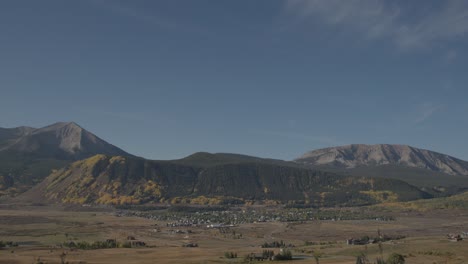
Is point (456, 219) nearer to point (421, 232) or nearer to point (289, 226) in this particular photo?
point (421, 232)

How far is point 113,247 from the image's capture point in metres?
115

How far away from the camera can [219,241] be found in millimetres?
134125

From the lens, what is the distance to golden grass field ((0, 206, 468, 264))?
94250mm

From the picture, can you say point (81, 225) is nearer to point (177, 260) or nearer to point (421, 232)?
point (177, 260)

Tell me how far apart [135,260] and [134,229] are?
3024 inches

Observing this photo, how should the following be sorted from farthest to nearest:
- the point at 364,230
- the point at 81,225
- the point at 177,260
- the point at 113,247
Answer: the point at 81,225
the point at 364,230
the point at 113,247
the point at 177,260

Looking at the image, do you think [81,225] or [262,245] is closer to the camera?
[262,245]

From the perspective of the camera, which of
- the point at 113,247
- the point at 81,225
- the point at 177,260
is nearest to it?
the point at 177,260

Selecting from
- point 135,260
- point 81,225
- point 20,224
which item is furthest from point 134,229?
point 135,260

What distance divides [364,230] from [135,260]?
91957mm

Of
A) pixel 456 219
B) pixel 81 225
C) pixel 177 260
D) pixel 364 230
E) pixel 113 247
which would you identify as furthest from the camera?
pixel 456 219

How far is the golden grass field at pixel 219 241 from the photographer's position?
309 feet

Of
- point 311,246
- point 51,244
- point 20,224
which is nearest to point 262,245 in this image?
point 311,246

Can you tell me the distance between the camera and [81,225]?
180750mm
